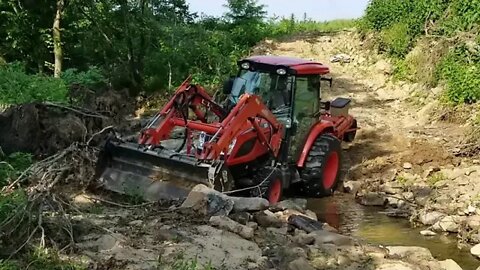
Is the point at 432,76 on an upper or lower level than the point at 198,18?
lower

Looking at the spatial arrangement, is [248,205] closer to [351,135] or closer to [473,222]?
[473,222]

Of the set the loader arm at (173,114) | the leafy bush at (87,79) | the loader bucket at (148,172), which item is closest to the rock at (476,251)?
the loader bucket at (148,172)

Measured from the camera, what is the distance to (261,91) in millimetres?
10203

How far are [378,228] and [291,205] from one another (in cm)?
135

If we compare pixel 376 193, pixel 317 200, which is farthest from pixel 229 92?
pixel 376 193

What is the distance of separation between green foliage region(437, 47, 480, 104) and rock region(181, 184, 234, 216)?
30.5 ft

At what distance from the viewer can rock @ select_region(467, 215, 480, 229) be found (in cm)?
928

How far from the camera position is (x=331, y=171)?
36.9 ft

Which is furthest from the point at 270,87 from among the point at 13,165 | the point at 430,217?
the point at 13,165

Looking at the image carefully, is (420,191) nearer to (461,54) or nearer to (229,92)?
(229,92)

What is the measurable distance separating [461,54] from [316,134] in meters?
7.62

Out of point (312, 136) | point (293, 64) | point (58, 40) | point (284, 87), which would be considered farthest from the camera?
point (58, 40)

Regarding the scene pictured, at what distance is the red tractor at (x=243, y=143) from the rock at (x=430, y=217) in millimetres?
1630

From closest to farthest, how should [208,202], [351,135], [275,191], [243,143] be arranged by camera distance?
[208,202], [243,143], [275,191], [351,135]
